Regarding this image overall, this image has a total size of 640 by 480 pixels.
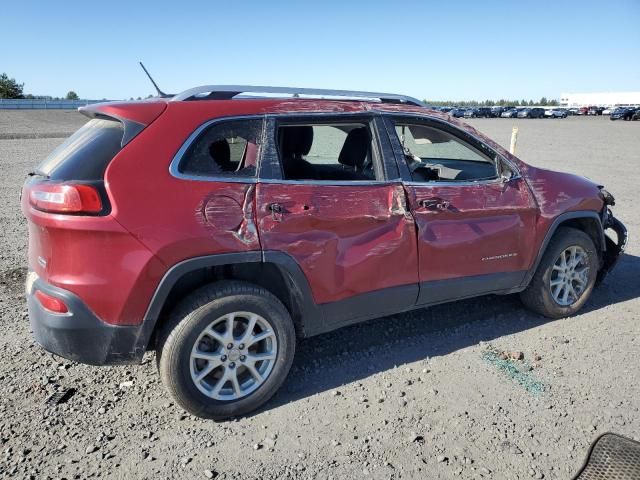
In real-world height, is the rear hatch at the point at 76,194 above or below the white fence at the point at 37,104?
above

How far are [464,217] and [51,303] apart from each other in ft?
8.99

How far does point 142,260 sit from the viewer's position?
8.59 ft

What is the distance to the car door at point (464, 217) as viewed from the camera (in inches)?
136

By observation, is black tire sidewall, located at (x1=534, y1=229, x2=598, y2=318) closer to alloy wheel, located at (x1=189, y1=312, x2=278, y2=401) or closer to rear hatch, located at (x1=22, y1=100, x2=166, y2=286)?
alloy wheel, located at (x1=189, y1=312, x2=278, y2=401)

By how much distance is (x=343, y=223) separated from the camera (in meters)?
3.11

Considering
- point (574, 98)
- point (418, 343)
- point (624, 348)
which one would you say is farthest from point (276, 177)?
point (574, 98)

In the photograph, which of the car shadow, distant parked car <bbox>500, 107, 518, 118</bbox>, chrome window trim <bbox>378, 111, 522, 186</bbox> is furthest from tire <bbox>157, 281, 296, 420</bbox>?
distant parked car <bbox>500, 107, 518, 118</bbox>

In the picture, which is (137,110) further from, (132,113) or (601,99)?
(601,99)

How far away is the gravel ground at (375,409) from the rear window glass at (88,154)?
145 cm

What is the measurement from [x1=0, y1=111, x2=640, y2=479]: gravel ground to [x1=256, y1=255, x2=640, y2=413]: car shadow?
0.05 feet

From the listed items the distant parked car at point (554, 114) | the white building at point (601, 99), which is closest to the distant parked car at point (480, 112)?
the distant parked car at point (554, 114)

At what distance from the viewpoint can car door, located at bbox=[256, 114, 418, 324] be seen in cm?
296

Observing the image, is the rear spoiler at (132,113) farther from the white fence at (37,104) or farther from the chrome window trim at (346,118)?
the white fence at (37,104)

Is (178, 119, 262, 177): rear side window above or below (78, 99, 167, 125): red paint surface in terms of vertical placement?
below
